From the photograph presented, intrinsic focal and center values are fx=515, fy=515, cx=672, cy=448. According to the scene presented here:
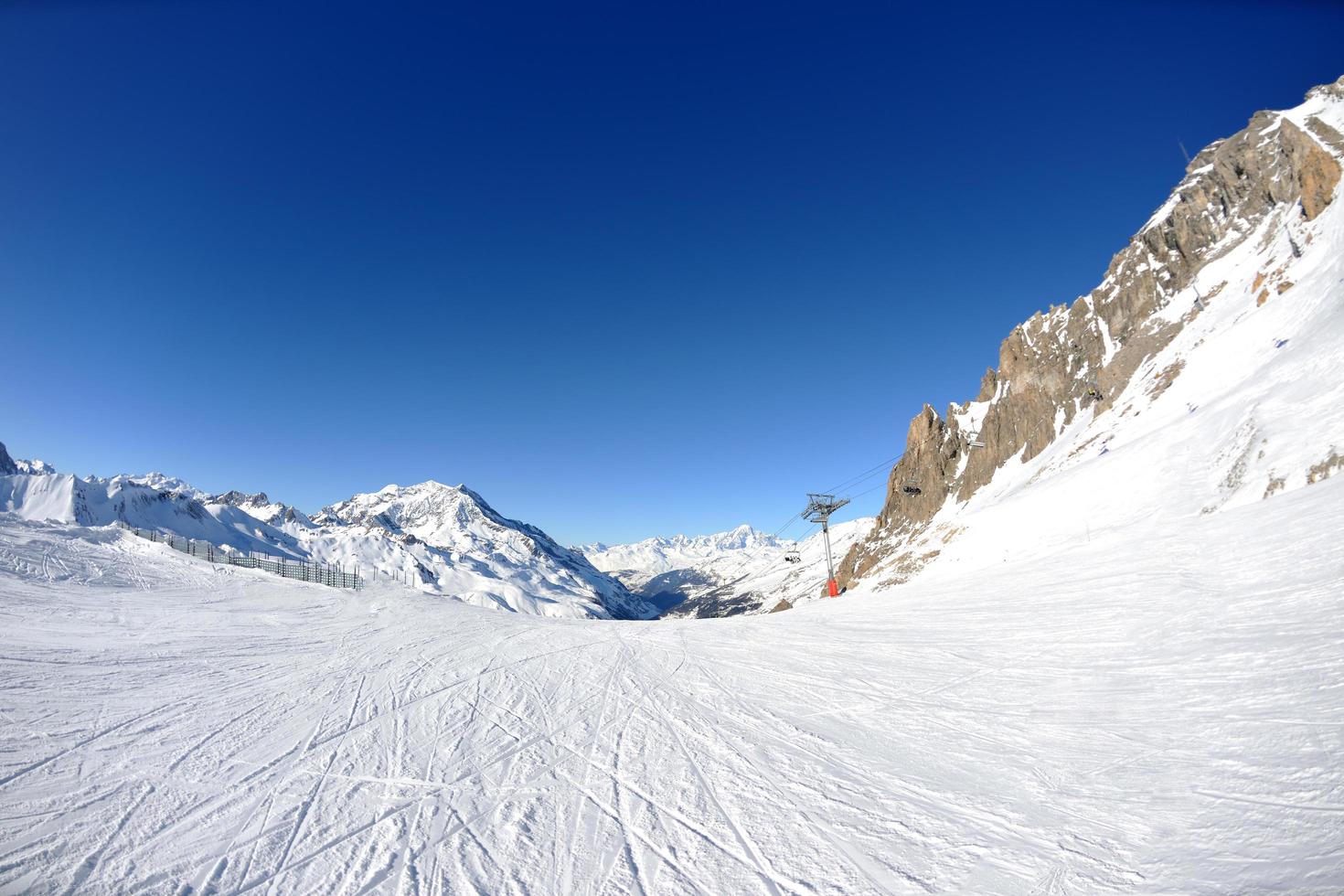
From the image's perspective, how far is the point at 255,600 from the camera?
21781mm

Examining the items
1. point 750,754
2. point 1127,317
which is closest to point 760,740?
point 750,754

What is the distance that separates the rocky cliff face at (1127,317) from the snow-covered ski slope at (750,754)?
26.7m

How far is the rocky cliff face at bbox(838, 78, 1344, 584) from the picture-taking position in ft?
160

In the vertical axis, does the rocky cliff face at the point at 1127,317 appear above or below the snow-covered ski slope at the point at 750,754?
above

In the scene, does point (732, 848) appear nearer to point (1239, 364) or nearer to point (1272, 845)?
point (1272, 845)

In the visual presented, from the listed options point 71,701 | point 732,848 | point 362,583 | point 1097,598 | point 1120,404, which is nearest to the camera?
point 732,848

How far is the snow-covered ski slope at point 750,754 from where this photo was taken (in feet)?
14.3

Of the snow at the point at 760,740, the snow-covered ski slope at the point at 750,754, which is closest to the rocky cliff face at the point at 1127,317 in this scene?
the snow at the point at 760,740

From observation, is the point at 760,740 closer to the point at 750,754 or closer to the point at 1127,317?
the point at 750,754

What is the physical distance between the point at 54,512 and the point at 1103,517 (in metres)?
304

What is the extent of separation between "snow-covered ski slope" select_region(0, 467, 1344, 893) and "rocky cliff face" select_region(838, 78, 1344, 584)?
26666 millimetres

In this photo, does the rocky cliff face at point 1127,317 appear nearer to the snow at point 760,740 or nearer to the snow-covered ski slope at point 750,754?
the snow at point 760,740

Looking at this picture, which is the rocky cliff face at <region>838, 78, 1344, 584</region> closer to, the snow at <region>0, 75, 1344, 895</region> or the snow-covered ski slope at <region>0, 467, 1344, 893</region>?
the snow at <region>0, 75, 1344, 895</region>

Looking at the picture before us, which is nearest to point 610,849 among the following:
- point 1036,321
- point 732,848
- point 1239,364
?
point 732,848
